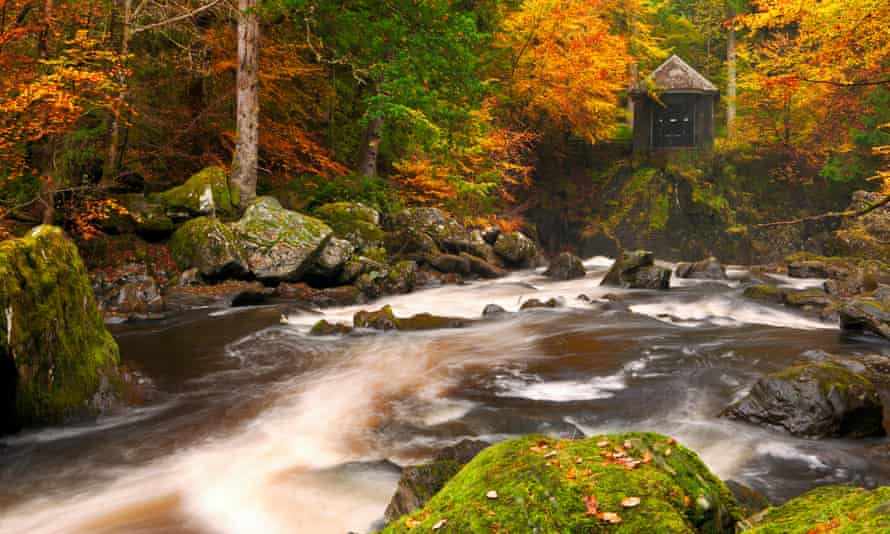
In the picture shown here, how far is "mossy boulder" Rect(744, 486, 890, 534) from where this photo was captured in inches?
72.2

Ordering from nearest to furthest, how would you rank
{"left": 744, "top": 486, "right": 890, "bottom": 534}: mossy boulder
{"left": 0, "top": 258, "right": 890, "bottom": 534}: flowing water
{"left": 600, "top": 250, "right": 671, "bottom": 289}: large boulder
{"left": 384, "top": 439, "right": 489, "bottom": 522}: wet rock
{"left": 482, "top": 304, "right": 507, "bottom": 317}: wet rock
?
{"left": 744, "top": 486, "right": 890, "bottom": 534}: mossy boulder
{"left": 384, "top": 439, "right": 489, "bottom": 522}: wet rock
{"left": 0, "top": 258, "right": 890, "bottom": 534}: flowing water
{"left": 482, "top": 304, "right": 507, "bottom": 317}: wet rock
{"left": 600, "top": 250, "right": 671, "bottom": 289}: large boulder

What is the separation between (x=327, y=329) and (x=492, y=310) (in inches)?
136

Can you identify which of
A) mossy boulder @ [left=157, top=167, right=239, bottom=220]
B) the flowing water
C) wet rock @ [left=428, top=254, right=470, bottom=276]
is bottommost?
the flowing water

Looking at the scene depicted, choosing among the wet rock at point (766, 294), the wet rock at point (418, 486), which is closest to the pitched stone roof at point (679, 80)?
the wet rock at point (766, 294)

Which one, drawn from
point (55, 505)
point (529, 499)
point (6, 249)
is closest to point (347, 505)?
point (55, 505)

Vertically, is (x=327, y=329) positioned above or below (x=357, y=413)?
above

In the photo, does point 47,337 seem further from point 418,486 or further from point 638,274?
point 638,274

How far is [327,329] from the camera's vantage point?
1004 cm

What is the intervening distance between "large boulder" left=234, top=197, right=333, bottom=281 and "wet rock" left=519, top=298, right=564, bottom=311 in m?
4.48

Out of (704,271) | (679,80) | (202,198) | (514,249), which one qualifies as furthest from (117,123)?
(679,80)

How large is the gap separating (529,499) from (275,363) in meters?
6.77

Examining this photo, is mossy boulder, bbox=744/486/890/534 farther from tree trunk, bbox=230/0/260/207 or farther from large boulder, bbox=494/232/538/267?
large boulder, bbox=494/232/538/267

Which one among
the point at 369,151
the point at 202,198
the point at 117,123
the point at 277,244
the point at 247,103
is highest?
the point at 247,103

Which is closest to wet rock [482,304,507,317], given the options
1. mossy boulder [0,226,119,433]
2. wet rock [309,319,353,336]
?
wet rock [309,319,353,336]
